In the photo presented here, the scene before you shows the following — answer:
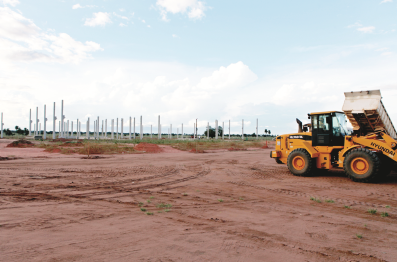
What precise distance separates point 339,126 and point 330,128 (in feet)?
1.45

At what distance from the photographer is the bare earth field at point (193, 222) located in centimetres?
439

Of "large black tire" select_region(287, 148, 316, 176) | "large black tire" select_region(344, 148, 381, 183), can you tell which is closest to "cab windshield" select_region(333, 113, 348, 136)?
"large black tire" select_region(344, 148, 381, 183)

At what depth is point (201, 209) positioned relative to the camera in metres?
7.15

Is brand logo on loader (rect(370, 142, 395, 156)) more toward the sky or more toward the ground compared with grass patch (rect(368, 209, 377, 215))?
more toward the sky

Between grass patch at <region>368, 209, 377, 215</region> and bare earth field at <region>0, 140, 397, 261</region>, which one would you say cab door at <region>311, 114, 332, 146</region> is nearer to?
bare earth field at <region>0, 140, 397, 261</region>

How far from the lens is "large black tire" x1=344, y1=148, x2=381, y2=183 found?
10.8m

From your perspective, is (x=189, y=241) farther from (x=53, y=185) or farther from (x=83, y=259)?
(x=53, y=185)

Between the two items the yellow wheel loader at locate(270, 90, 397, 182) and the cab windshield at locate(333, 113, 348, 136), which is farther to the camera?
the cab windshield at locate(333, 113, 348, 136)

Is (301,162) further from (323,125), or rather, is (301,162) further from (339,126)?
(339,126)

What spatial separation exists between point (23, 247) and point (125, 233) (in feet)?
5.51

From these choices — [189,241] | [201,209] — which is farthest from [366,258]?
[201,209]

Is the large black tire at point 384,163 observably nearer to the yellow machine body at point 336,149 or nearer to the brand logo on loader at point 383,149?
the yellow machine body at point 336,149


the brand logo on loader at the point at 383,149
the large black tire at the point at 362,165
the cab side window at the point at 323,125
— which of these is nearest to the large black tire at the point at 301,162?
the cab side window at the point at 323,125

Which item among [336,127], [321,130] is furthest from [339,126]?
[321,130]
